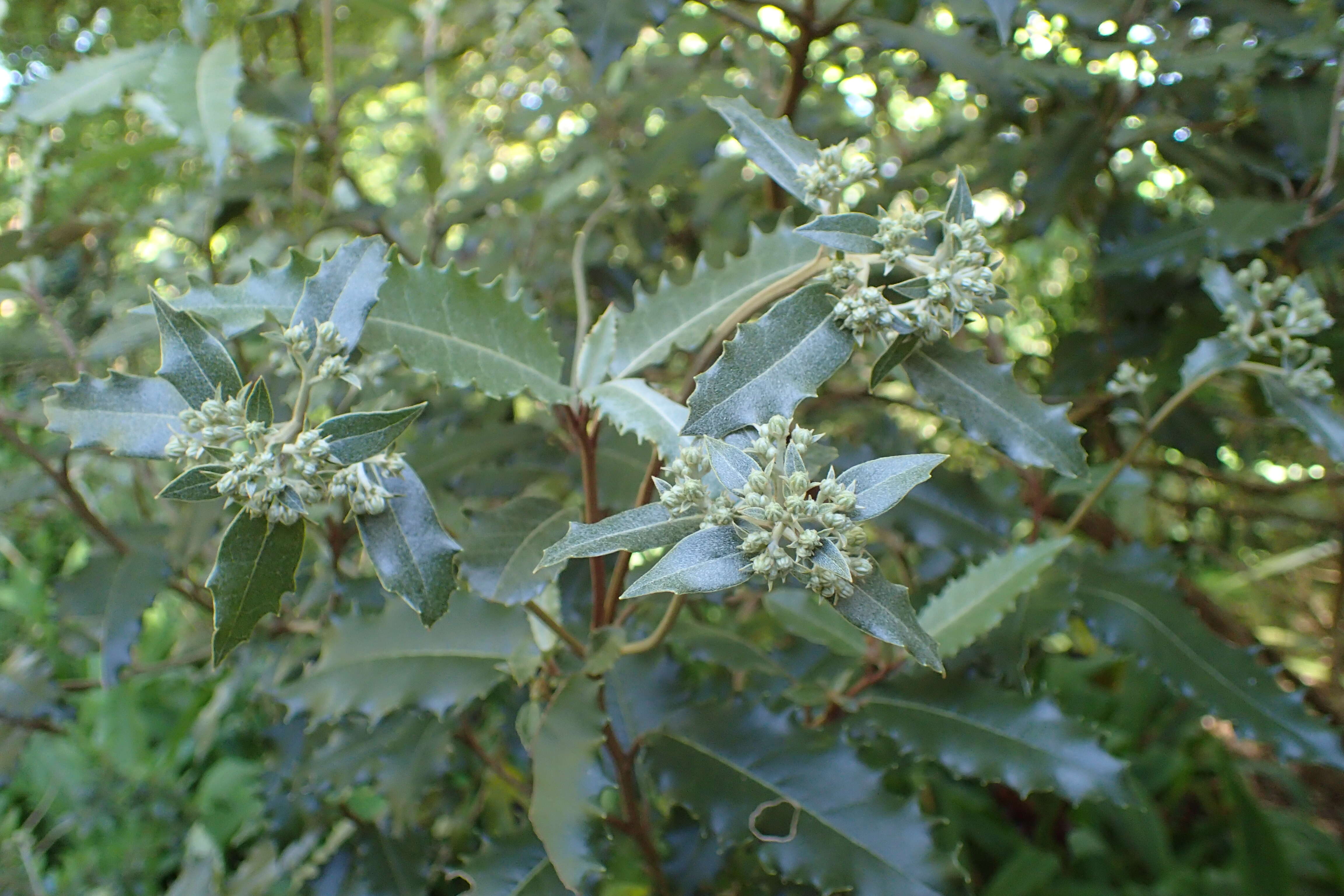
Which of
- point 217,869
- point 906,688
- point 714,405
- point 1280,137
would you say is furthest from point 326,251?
point 217,869

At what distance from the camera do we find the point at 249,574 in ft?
2.06

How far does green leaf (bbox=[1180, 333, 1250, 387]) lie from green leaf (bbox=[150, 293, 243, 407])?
0.98 metres

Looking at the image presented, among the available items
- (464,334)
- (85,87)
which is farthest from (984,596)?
(85,87)

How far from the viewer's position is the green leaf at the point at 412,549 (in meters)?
0.63

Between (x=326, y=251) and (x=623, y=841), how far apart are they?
2.84 feet

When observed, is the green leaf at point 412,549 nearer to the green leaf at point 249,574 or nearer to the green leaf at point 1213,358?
the green leaf at point 249,574

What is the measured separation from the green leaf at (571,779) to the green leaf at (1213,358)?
2.47 feet

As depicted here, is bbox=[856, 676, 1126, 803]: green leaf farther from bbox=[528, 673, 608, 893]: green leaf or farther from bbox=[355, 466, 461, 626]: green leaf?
bbox=[355, 466, 461, 626]: green leaf

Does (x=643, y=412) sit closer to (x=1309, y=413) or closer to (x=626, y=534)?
(x=626, y=534)

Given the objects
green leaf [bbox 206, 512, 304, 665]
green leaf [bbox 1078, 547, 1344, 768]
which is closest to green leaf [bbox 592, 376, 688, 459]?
green leaf [bbox 206, 512, 304, 665]

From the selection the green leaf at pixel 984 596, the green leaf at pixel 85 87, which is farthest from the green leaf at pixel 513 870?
the green leaf at pixel 85 87

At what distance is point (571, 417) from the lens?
777 mm

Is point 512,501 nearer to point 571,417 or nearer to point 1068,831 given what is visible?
point 571,417

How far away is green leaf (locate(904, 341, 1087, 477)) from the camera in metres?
0.67
